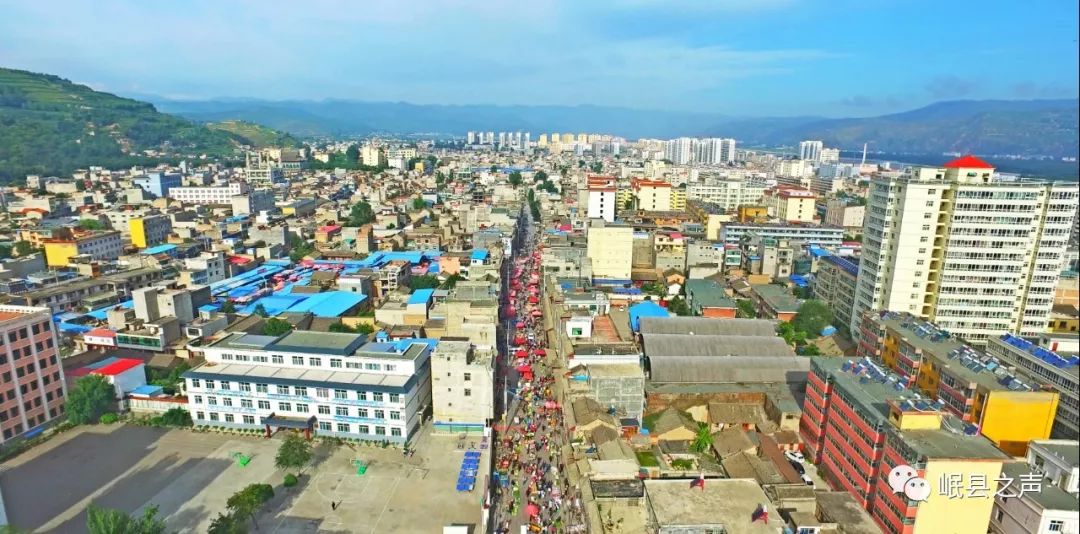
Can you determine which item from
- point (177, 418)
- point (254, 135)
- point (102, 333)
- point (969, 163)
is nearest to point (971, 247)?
point (969, 163)

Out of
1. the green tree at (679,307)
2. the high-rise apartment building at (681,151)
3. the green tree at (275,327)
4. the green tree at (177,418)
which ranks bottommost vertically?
the green tree at (177,418)

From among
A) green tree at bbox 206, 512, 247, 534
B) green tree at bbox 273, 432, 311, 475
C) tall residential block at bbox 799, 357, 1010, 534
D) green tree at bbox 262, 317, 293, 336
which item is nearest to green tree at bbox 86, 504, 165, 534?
green tree at bbox 206, 512, 247, 534

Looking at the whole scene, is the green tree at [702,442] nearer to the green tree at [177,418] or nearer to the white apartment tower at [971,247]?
the white apartment tower at [971,247]

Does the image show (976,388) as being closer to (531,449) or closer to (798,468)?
(798,468)

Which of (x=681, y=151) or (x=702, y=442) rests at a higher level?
(x=681, y=151)

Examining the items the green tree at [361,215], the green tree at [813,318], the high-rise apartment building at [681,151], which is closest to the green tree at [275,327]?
the green tree at [813,318]

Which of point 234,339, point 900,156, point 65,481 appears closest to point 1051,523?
point 234,339
